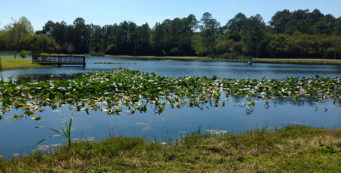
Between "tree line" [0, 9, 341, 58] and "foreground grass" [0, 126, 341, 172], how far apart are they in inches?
3691

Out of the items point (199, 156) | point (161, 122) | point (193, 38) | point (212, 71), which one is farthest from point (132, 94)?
point (193, 38)

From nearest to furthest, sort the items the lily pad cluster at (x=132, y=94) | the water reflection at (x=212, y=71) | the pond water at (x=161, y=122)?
1. the pond water at (x=161, y=122)
2. the lily pad cluster at (x=132, y=94)
3. the water reflection at (x=212, y=71)

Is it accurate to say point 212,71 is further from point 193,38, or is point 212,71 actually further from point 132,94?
point 193,38

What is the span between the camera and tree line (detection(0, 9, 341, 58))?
9469 centimetres

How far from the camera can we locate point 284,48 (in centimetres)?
9681

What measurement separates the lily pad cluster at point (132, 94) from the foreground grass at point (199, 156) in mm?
5120

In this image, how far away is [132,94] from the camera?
1441 cm

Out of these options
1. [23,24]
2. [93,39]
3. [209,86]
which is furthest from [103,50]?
[209,86]

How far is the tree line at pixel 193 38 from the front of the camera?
94688 mm

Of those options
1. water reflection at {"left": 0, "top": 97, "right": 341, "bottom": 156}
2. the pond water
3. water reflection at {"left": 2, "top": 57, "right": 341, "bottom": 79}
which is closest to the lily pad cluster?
water reflection at {"left": 0, "top": 97, "right": 341, "bottom": 156}

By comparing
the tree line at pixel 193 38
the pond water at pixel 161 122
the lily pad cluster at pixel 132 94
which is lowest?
the pond water at pixel 161 122

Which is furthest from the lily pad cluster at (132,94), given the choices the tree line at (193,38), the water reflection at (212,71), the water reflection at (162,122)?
the tree line at (193,38)

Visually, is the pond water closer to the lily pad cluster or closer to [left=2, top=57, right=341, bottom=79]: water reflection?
the lily pad cluster

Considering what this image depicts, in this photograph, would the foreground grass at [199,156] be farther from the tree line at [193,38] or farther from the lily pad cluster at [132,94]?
the tree line at [193,38]
